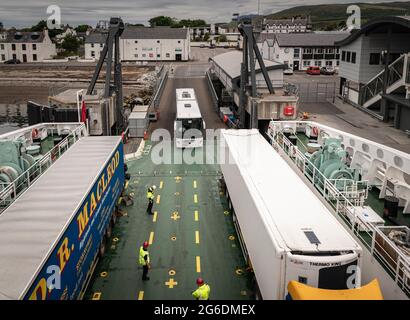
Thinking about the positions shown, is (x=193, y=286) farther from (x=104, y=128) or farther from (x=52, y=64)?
(x=52, y=64)

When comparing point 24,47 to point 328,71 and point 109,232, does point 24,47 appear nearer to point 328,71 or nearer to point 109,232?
point 328,71

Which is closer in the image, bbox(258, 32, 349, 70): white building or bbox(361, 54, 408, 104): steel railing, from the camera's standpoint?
bbox(361, 54, 408, 104): steel railing

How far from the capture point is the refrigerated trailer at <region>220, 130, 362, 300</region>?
32.6 feet

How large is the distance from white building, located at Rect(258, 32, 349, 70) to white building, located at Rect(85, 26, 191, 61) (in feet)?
99.2

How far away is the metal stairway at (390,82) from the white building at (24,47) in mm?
98889

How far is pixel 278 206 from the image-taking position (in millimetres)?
12758

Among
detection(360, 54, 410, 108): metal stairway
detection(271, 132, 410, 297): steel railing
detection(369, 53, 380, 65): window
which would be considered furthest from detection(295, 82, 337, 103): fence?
detection(271, 132, 410, 297): steel railing

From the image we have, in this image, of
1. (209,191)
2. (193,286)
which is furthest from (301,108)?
(193,286)

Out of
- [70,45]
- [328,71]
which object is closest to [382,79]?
[328,71]

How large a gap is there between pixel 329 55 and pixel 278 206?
7838cm

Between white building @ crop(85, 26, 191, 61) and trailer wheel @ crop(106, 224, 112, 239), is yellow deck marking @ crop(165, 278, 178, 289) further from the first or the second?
white building @ crop(85, 26, 191, 61)

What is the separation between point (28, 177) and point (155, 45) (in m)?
97.6

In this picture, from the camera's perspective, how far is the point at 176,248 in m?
17.4

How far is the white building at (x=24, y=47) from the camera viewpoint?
385 feet
